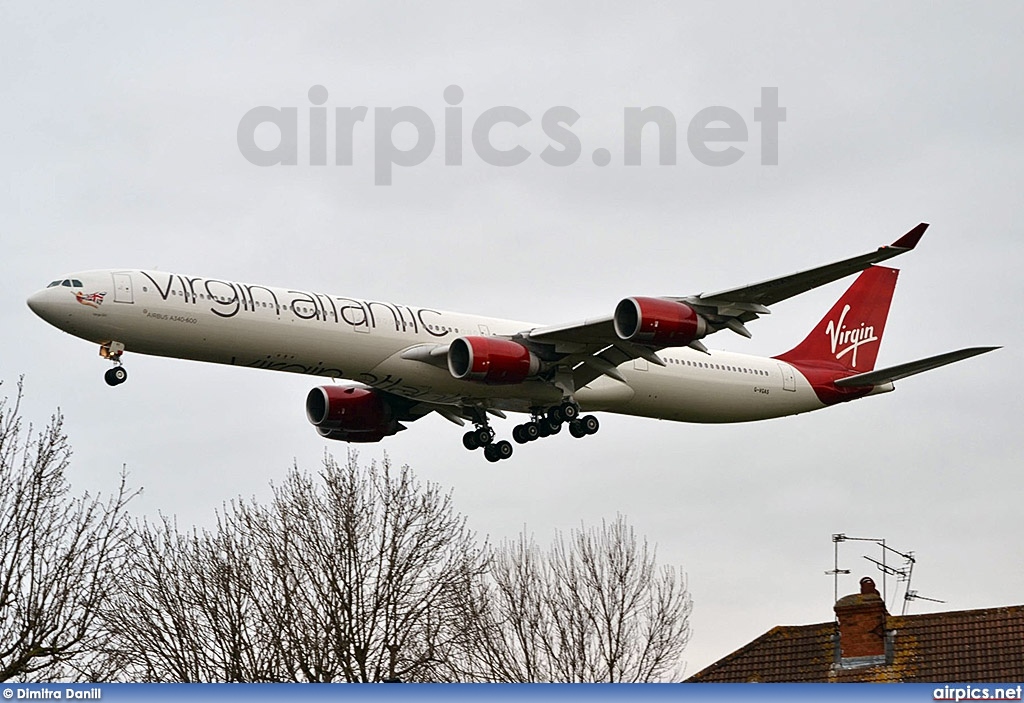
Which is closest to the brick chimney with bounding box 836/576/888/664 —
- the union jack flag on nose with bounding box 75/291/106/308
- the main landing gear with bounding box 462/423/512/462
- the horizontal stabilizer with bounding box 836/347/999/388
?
the horizontal stabilizer with bounding box 836/347/999/388

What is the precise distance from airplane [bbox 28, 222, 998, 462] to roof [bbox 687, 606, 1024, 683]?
682 cm

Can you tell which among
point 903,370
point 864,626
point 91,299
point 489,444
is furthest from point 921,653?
point 91,299

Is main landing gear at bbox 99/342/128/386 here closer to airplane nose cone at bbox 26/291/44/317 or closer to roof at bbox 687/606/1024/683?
airplane nose cone at bbox 26/291/44/317

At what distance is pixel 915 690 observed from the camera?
65.2 ft

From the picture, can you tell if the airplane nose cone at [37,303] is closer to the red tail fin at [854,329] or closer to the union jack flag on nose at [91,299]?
the union jack flag on nose at [91,299]

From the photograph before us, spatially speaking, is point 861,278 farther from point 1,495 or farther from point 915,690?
point 915,690

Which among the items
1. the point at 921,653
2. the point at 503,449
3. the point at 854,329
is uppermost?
the point at 854,329

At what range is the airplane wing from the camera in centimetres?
4203

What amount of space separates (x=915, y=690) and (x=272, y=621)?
30.7 metres

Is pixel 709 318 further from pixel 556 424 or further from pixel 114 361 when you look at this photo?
pixel 114 361

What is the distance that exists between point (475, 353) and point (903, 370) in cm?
1324

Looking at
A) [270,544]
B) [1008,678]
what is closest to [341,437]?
[270,544]

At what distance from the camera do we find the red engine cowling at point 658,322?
44188mm

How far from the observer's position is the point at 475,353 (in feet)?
147
